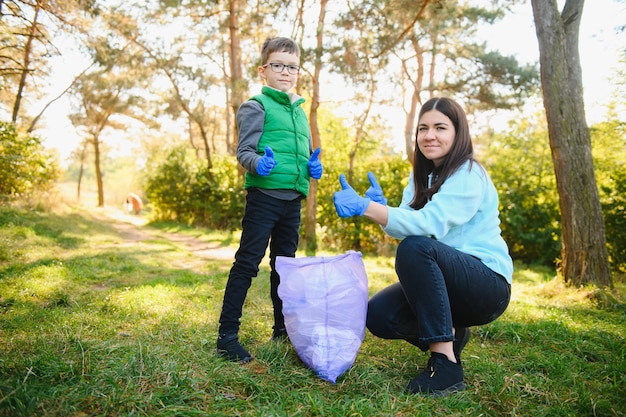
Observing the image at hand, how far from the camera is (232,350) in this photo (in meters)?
2.00

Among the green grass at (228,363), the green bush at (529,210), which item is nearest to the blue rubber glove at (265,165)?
the green grass at (228,363)

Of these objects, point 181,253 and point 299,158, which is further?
point 181,253

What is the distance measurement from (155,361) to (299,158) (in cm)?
116

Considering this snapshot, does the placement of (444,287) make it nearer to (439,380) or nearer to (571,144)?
(439,380)

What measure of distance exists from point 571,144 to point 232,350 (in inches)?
147

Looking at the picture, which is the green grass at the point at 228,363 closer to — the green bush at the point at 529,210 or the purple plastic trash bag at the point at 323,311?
the purple plastic trash bag at the point at 323,311

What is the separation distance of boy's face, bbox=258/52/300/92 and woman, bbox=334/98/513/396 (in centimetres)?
72

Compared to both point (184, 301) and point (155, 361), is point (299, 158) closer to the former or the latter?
point (155, 361)

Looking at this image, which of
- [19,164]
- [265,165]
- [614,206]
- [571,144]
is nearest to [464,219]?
[265,165]

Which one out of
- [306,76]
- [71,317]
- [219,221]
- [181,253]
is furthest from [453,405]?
[219,221]

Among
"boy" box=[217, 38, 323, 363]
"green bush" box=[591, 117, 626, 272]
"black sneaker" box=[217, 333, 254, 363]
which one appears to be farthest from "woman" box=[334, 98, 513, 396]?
"green bush" box=[591, 117, 626, 272]

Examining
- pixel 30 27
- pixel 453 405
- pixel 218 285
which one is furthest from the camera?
pixel 30 27

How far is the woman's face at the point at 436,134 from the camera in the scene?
79.7 inches

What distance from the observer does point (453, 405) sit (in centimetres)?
169
